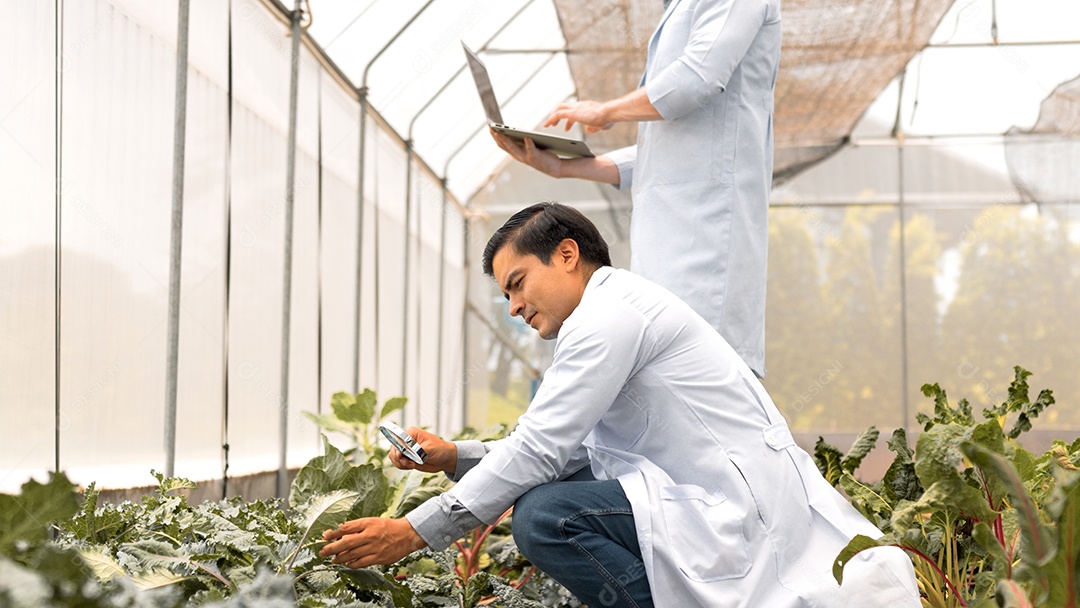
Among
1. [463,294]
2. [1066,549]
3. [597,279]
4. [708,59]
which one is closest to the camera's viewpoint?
[1066,549]

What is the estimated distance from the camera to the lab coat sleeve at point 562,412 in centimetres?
197

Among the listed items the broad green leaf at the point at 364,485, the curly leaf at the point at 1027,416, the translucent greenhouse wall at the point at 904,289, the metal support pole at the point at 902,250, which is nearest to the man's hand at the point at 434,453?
the broad green leaf at the point at 364,485

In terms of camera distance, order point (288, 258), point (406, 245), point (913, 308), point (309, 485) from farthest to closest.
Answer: point (913, 308) < point (406, 245) < point (288, 258) < point (309, 485)

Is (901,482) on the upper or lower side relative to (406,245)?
lower

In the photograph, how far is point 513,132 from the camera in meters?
2.69

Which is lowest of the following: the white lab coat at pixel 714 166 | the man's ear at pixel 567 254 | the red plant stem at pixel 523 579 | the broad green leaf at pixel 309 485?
the red plant stem at pixel 523 579

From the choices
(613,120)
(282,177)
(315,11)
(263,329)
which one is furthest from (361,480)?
(315,11)

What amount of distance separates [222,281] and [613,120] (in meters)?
1.79

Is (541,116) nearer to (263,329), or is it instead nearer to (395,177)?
(395,177)

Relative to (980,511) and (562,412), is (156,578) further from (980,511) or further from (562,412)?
(980,511)

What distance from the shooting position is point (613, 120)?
2.57 metres

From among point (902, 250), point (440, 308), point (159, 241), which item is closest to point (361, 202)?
point (159, 241)

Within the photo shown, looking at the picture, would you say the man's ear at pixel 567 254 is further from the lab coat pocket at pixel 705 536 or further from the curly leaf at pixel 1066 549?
the curly leaf at pixel 1066 549

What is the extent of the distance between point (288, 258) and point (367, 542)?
264cm
